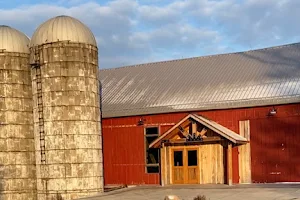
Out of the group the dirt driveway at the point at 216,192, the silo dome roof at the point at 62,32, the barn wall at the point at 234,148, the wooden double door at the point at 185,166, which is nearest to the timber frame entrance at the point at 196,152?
the wooden double door at the point at 185,166

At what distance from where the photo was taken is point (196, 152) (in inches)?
971

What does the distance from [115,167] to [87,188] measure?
526 centimetres

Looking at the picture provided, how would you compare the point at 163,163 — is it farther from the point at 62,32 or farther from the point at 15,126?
the point at 62,32

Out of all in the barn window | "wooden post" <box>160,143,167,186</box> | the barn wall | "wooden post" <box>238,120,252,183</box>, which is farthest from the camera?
the barn window

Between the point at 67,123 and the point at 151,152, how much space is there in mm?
5909

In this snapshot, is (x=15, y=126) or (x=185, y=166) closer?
(x=15, y=126)

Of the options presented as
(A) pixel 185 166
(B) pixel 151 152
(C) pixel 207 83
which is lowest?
(A) pixel 185 166

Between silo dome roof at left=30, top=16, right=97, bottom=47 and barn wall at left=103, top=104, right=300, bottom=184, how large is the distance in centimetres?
572

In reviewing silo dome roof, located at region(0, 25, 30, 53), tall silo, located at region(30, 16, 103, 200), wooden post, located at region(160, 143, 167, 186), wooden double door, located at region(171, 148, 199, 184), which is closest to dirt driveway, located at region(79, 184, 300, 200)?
wooden post, located at region(160, 143, 167, 186)

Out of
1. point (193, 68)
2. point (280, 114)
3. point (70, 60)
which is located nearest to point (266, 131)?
point (280, 114)

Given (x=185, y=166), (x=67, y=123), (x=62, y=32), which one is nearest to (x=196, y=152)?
(x=185, y=166)

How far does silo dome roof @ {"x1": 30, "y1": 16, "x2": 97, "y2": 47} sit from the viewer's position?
22.9m

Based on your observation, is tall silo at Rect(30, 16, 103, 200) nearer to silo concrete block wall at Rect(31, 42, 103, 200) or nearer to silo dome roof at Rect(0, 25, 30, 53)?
silo concrete block wall at Rect(31, 42, 103, 200)

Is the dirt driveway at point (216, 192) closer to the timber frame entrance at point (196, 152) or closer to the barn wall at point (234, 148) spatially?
the timber frame entrance at point (196, 152)
